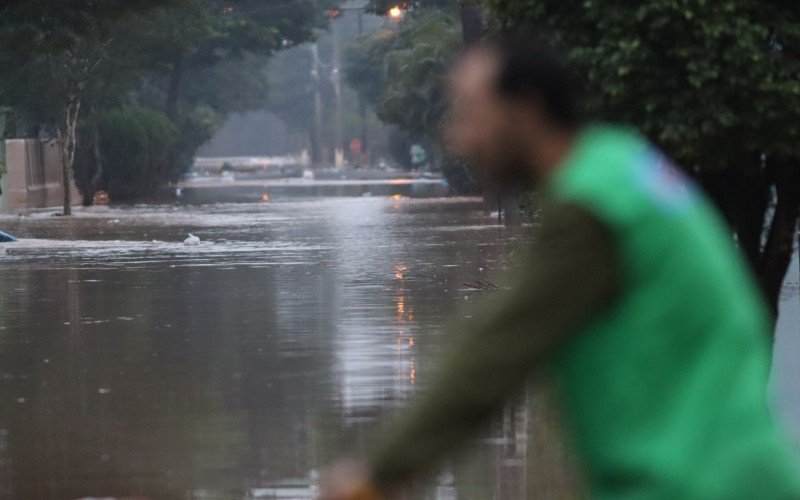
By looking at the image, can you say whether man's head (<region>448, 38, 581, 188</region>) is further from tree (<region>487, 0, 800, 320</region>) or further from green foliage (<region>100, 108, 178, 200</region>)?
green foliage (<region>100, 108, 178, 200</region>)

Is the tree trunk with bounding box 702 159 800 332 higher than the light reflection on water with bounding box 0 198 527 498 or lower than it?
higher

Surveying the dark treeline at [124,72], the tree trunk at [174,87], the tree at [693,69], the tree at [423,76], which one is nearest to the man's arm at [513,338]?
the tree at [693,69]

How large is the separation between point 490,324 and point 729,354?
1.30ft

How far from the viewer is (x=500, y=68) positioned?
9.50ft

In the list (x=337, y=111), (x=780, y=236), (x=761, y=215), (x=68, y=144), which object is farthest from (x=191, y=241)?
(x=337, y=111)

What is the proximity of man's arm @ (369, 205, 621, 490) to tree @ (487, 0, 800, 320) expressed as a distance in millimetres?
5178

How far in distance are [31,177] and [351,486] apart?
4897 centimetres

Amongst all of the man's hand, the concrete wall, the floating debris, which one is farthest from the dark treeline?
the man's hand

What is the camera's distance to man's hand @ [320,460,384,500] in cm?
277

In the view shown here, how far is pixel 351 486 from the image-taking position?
110 inches

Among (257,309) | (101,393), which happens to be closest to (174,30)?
(257,309)

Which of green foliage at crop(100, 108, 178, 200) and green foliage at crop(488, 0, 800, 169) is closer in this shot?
green foliage at crop(488, 0, 800, 169)

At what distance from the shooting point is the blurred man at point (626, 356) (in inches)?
105

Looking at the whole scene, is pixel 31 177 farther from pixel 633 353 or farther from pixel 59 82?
pixel 633 353
